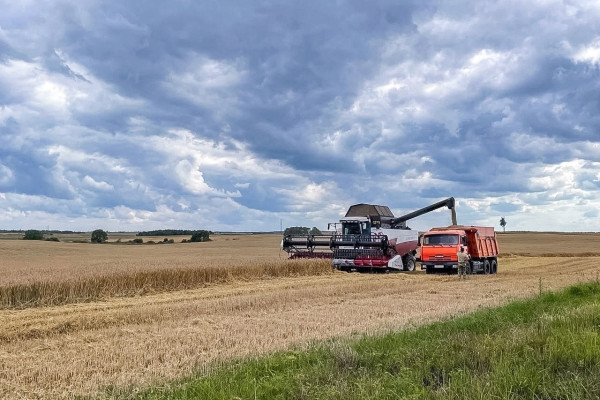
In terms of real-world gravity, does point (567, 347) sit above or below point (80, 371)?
above

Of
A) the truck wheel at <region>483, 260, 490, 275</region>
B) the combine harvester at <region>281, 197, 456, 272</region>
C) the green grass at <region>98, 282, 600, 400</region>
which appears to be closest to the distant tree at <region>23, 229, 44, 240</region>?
the combine harvester at <region>281, 197, 456, 272</region>

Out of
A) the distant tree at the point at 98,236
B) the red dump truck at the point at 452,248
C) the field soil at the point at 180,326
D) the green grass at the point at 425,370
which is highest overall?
the distant tree at the point at 98,236

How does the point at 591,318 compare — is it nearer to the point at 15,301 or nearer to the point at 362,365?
the point at 362,365

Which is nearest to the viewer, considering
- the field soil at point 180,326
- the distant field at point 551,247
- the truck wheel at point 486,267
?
the field soil at point 180,326

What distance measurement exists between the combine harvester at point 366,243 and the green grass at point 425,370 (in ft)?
63.4

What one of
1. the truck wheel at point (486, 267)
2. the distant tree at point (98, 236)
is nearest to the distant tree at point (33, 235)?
the distant tree at point (98, 236)

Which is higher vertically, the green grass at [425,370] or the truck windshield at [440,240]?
the truck windshield at [440,240]

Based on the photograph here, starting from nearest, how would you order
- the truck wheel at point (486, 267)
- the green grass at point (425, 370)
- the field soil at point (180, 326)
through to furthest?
1. the green grass at point (425, 370)
2. the field soil at point (180, 326)
3. the truck wheel at point (486, 267)

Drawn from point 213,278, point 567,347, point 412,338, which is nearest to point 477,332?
point 412,338

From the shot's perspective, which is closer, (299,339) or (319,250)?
(299,339)

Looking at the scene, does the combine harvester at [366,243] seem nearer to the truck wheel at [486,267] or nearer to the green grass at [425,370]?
the truck wheel at [486,267]

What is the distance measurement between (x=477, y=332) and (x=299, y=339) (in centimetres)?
318

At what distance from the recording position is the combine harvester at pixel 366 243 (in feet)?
92.8

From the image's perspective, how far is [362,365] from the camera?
703 cm
